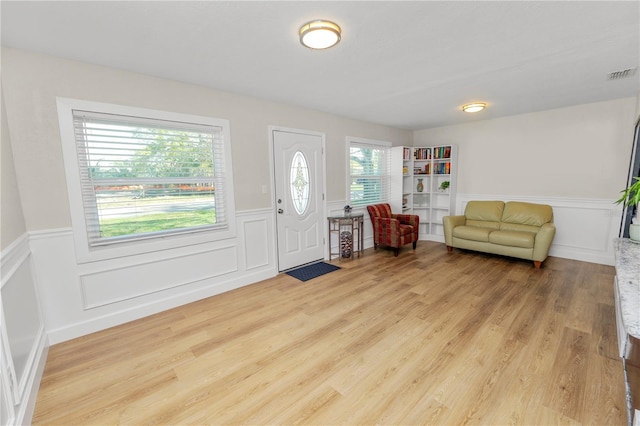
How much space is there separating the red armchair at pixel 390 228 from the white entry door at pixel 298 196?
1.05m

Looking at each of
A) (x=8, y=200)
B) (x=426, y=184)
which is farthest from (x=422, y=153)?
(x=8, y=200)

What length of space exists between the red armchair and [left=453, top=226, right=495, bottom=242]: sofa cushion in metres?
0.66

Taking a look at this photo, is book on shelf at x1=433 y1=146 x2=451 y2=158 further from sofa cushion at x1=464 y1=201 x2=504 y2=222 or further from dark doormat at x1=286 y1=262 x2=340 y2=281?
dark doormat at x1=286 y1=262 x2=340 y2=281

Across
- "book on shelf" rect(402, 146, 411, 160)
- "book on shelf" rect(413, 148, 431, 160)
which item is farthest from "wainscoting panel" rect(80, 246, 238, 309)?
"book on shelf" rect(413, 148, 431, 160)

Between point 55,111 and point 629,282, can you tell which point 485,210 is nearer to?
point 629,282

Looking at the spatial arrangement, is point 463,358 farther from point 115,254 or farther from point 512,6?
point 115,254

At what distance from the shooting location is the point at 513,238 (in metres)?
3.88

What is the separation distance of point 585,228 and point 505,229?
1.05 m

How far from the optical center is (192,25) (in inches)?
70.2

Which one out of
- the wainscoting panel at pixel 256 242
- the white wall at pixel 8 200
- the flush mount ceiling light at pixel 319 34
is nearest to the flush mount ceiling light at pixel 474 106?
the flush mount ceiling light at pixel 319 34

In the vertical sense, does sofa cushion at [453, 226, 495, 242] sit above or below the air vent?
below

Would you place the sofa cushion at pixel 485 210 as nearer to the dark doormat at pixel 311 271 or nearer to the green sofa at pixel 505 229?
the green sofa at pixel 505 229

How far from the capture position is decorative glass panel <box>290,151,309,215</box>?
385cm

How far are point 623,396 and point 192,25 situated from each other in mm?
3539
